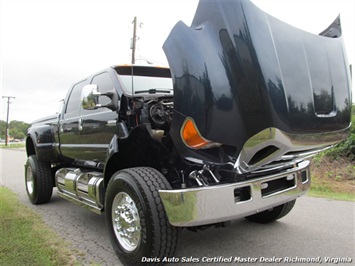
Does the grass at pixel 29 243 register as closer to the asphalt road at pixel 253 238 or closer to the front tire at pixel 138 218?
the asphalt road at pixel 253 238

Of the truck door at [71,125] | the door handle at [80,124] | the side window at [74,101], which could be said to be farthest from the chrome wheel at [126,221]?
the side window at [74,101]

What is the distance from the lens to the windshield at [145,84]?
3.66 m

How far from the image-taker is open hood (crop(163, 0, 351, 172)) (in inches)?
86.4

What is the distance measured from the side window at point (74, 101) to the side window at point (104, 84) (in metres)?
0.61

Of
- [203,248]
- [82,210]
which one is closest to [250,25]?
[203,248]

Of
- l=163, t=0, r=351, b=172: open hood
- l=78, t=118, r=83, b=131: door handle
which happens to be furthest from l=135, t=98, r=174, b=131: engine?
l=78, t=118, r=83, b=131: door handle

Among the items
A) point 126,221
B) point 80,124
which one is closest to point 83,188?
point 80,124

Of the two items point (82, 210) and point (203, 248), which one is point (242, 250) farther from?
point (82, 210)

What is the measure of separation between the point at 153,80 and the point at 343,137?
2287mm

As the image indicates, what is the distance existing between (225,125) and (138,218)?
1.15 meters

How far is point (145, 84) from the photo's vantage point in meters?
3.92

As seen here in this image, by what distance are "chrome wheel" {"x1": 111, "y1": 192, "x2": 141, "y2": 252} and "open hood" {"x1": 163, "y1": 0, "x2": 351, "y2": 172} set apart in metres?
0.74

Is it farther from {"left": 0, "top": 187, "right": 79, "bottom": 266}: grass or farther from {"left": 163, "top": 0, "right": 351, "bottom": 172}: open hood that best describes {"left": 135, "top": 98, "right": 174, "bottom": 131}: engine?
{"left": 0, "top": 187, "right": 79, "bottom": 266}: grass

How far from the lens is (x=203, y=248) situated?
11.0ft
